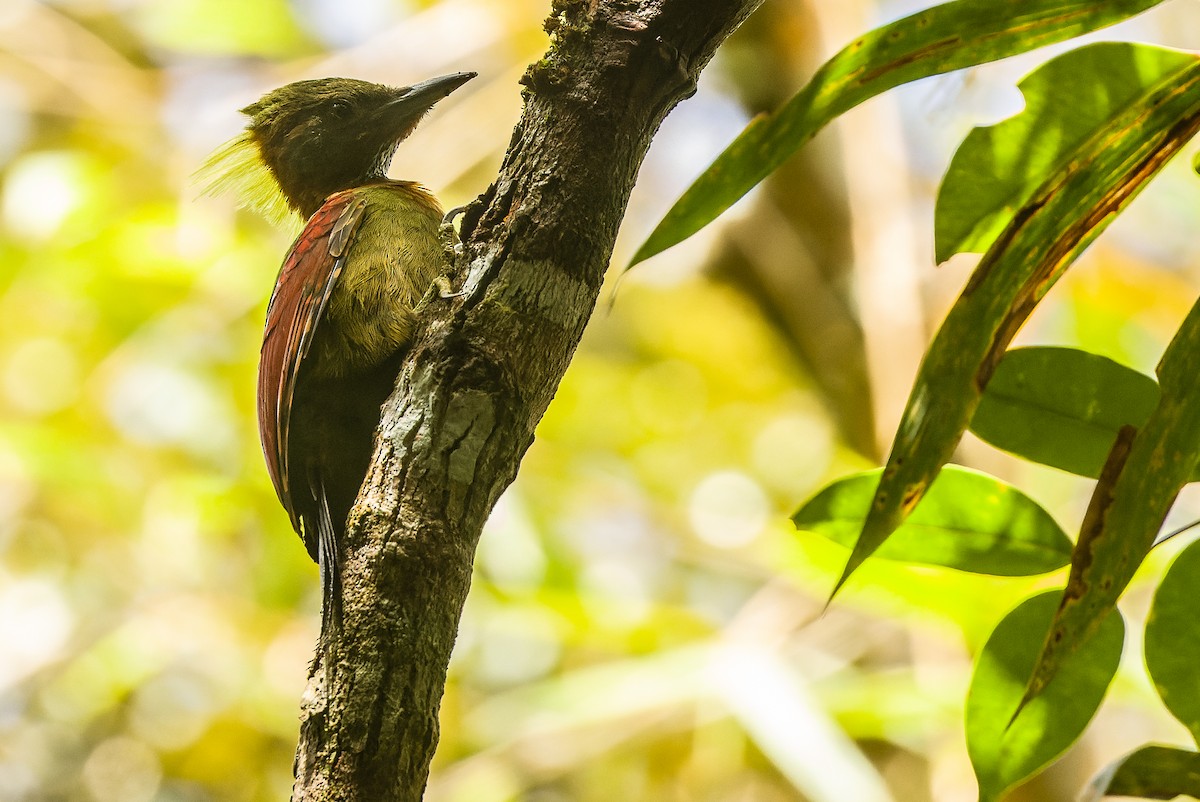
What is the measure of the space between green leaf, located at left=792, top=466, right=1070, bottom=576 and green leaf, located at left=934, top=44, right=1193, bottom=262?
32cm

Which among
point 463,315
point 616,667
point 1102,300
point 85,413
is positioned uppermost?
point 85,413

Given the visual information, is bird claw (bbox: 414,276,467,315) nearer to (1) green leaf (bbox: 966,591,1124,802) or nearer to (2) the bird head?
(1) green leaf (bbox: 966,591,1124,802)

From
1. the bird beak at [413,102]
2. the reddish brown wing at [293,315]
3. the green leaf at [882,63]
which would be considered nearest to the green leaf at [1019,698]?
the green leaf at [882,63]

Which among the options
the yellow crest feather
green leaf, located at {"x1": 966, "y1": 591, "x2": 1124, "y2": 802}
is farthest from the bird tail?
the yellow crest feather

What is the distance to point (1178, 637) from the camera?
124 centimetres

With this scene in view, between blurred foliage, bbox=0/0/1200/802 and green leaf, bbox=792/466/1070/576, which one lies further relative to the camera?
blurred foliage, bbox=0/0/1200/802

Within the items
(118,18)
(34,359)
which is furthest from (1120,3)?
(118,18)

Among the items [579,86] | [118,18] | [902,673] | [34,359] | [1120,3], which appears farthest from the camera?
[118,18]

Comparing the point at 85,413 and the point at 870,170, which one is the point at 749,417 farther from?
the point at 85,413

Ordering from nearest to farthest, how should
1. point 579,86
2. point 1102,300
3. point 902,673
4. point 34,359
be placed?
point 579,86 → point 902,673 → point 1102,300 → point 34,359

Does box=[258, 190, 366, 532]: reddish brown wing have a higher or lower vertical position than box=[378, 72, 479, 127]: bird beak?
lower

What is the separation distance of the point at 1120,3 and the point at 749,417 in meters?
5.31

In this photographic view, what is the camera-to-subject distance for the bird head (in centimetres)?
306

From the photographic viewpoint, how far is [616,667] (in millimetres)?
4469
